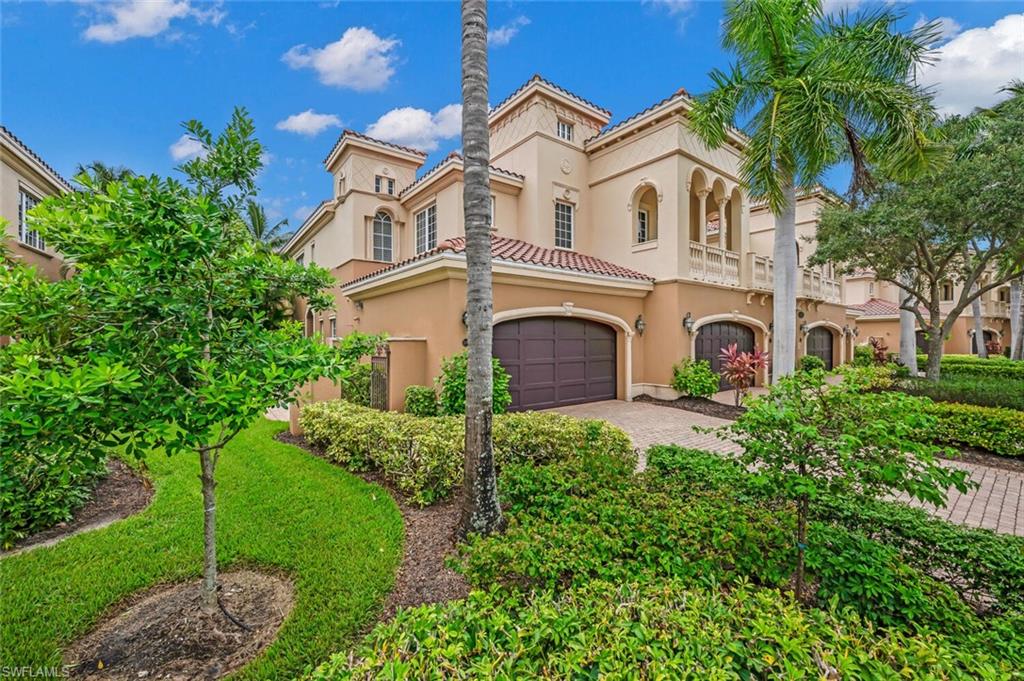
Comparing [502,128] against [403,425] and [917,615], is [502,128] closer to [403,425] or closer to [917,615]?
[403,425]

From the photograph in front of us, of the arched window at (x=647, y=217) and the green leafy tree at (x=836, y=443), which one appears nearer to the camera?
the green leafy tree at (x=836, y=443)

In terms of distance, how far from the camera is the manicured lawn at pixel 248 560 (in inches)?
132

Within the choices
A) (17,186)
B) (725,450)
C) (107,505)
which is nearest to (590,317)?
(725,450)

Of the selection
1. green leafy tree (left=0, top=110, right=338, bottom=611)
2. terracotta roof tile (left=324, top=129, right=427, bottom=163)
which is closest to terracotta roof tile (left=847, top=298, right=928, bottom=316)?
terracotta roof tile (left=324, top=129, right=427, bottom=163)

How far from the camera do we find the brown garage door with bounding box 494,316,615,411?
11477 millimetres

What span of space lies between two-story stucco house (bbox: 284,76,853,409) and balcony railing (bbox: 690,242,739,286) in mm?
67

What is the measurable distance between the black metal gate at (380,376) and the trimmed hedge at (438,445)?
2.30 m

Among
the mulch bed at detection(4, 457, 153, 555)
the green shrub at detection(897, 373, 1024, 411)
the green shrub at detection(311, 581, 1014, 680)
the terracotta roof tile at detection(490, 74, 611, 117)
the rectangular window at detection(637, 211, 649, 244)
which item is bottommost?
the mulch bed at detection(4, 457, 153, 555)

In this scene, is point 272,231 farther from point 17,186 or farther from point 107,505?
point 107,505

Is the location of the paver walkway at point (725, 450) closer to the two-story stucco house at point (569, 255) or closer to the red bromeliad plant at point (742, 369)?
the two-story stucco house at point (569, 255)

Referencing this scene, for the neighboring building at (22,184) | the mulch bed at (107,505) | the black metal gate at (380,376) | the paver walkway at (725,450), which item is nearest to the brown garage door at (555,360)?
the paver walkway at (725,450)

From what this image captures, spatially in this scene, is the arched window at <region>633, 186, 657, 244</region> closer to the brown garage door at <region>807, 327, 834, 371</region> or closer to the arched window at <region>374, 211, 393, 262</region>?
the brown garage door at <region>807, 327, 834, 371</region>

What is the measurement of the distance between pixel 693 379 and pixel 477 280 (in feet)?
35.2

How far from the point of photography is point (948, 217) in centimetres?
1115
